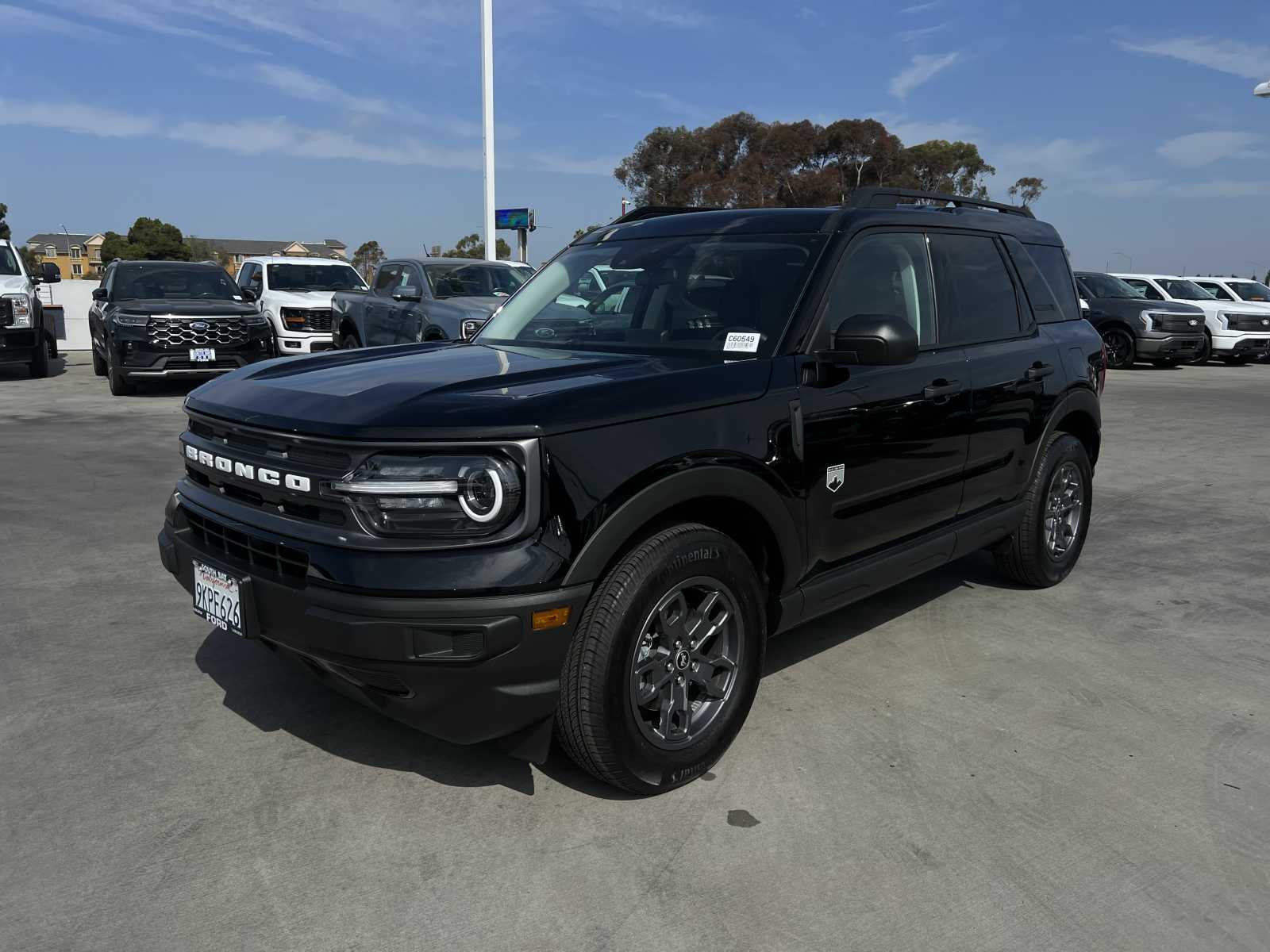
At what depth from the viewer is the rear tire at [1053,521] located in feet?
16.1

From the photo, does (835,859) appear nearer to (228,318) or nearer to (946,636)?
(946,636)

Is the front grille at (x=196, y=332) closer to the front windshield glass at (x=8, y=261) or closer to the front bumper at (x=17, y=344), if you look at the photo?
the front bumper at (x=17, y=344)

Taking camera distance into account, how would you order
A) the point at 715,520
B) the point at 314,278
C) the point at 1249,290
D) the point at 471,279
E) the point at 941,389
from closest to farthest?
the point at 715,520 → the point at 941,389 → the point at 471,279 → the point at 314,278 → the point at 1249,290

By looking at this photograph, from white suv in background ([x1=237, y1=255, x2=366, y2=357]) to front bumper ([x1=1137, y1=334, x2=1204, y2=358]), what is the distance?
14518 millimetres

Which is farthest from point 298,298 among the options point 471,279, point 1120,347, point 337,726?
point 1120,347

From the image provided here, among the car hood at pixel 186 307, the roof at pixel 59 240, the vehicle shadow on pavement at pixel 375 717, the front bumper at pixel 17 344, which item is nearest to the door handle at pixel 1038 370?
the vehicle shadow on pavement at pixel 375 717

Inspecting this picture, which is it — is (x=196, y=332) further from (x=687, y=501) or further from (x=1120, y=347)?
(x=1120, y=347)

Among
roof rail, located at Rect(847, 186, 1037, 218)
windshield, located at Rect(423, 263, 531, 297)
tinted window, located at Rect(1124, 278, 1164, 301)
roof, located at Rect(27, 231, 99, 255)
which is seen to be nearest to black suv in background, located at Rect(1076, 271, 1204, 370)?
tinted window, located at Rect(1124, 278, 1164, 301)

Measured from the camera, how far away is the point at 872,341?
336 cm

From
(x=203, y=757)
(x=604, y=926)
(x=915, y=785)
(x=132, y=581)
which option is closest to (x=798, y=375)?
(x=915, y=785)

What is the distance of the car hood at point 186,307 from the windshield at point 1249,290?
69.0ft

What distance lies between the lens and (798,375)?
3426mm

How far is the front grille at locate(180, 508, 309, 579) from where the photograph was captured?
2.81 metres

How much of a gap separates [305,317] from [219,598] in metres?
13.2
